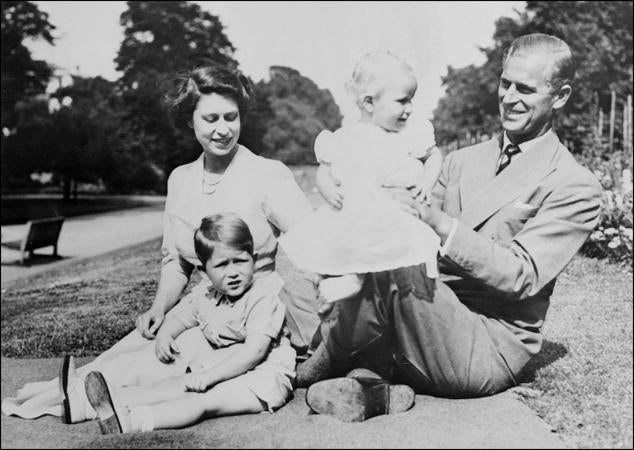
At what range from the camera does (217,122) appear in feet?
11.1

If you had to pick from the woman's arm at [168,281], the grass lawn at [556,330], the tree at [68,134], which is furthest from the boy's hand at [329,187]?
the tree at [68,134]

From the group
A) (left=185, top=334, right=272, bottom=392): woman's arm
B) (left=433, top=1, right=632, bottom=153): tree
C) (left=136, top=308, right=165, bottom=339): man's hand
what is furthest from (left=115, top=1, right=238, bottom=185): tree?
(left=433, top=1, right=632, bottom=153): tree

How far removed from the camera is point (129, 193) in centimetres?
3083

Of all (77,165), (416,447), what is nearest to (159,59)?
(416,447)

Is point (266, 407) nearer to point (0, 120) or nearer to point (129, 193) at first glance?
point (0, 120)

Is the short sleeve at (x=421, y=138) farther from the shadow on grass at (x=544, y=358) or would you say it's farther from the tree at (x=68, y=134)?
the tree at (x=68, y=134)

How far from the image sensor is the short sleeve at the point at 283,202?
341 cm

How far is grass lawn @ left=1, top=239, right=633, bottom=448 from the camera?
2900 millimetres

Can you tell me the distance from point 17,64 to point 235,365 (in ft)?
43.5

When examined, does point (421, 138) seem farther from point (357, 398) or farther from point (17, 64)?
point (17, 64)

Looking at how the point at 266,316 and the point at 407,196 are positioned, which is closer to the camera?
the point at 407,196

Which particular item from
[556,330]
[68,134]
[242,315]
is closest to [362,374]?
[242,315]

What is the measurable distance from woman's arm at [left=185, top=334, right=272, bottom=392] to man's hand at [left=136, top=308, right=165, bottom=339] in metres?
0.53

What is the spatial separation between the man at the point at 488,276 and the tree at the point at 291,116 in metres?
6.17
